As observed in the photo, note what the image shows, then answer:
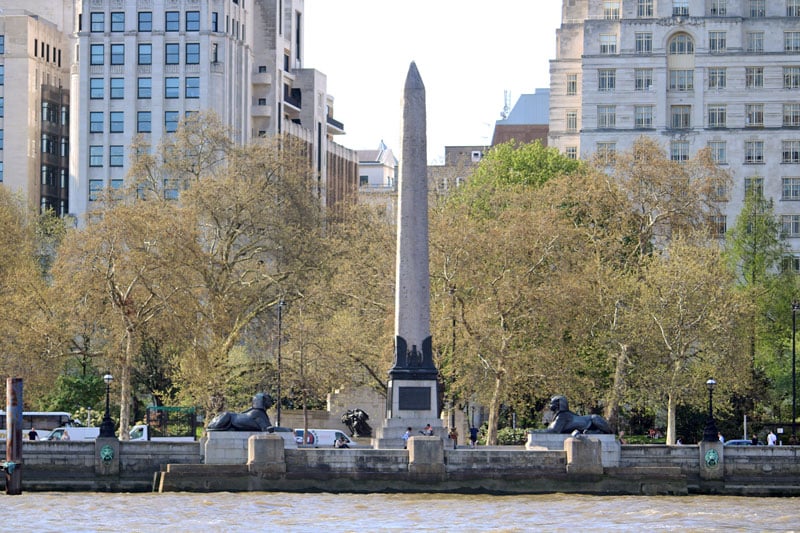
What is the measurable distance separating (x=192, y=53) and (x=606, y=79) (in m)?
30.3

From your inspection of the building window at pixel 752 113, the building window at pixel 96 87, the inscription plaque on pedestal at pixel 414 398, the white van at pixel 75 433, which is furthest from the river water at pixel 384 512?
the building window at pixel 96 87

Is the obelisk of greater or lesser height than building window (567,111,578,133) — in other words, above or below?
below

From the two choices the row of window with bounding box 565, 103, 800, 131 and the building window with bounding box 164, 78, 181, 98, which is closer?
the row of window with bounding box 565, 103, 800, 131

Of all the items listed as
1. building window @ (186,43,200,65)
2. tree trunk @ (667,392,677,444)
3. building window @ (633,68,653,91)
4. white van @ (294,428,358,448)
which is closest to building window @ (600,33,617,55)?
building window @ (633,68,653,91)

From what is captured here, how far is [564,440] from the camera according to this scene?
59.5 meters

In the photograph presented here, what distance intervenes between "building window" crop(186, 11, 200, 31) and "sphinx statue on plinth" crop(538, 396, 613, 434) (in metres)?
71.6

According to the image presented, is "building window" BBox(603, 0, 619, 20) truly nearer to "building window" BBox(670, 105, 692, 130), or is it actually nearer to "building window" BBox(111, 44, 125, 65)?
"building window" BBox(670, 105, 692, 130)

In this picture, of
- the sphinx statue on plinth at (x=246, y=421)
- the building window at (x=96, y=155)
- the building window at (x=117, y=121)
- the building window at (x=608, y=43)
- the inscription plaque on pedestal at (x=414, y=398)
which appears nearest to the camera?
the sphinx statue on plinth at (x=246, y=421)

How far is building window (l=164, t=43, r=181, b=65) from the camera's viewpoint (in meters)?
127

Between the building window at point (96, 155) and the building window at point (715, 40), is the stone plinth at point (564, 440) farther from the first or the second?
the building window at point (96, 155)

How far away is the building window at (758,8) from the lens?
113 m

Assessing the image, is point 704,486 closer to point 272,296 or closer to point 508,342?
point 508,342

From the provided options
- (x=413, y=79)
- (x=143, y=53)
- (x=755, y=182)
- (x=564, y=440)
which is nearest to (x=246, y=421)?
(x=564, y=440)

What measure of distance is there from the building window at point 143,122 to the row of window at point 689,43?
3231 cm
